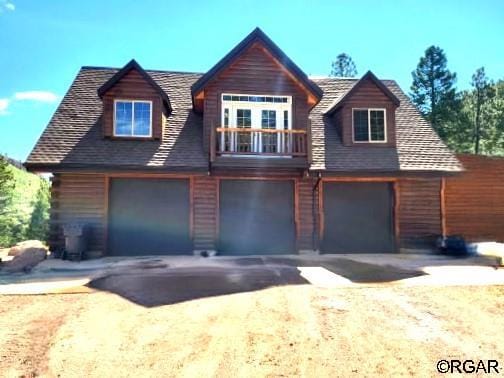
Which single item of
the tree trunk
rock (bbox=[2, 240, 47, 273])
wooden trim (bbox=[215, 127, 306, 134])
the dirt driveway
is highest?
the tree trunk

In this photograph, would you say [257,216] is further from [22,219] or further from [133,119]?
[22,219]

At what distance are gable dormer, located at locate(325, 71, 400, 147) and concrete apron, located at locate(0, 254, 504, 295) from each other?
16.2 ft

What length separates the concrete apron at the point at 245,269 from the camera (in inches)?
314

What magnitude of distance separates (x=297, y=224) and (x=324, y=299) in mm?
6756

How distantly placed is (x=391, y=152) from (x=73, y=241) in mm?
12702

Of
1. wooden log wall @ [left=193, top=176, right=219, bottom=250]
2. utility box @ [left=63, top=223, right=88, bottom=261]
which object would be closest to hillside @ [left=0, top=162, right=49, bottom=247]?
utility box @ [left=63, top=223, right=88, bottom=261]

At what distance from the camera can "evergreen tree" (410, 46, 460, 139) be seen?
3556 cm

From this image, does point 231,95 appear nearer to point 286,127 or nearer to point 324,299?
point 286,127

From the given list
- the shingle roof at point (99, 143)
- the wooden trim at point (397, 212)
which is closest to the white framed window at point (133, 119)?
the shingle roof at point (99, 143)

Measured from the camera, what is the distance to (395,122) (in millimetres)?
15359

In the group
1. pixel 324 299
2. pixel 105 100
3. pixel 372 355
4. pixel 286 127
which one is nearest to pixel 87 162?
pixel 105 100

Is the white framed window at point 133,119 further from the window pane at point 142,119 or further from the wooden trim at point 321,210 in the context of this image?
the wooden trim at point 321,210

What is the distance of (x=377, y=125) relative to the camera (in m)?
14.6

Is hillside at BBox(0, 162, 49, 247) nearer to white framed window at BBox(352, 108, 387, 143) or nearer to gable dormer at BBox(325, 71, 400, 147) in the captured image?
gable dormer at BBox(325, 71, 400, 147)
